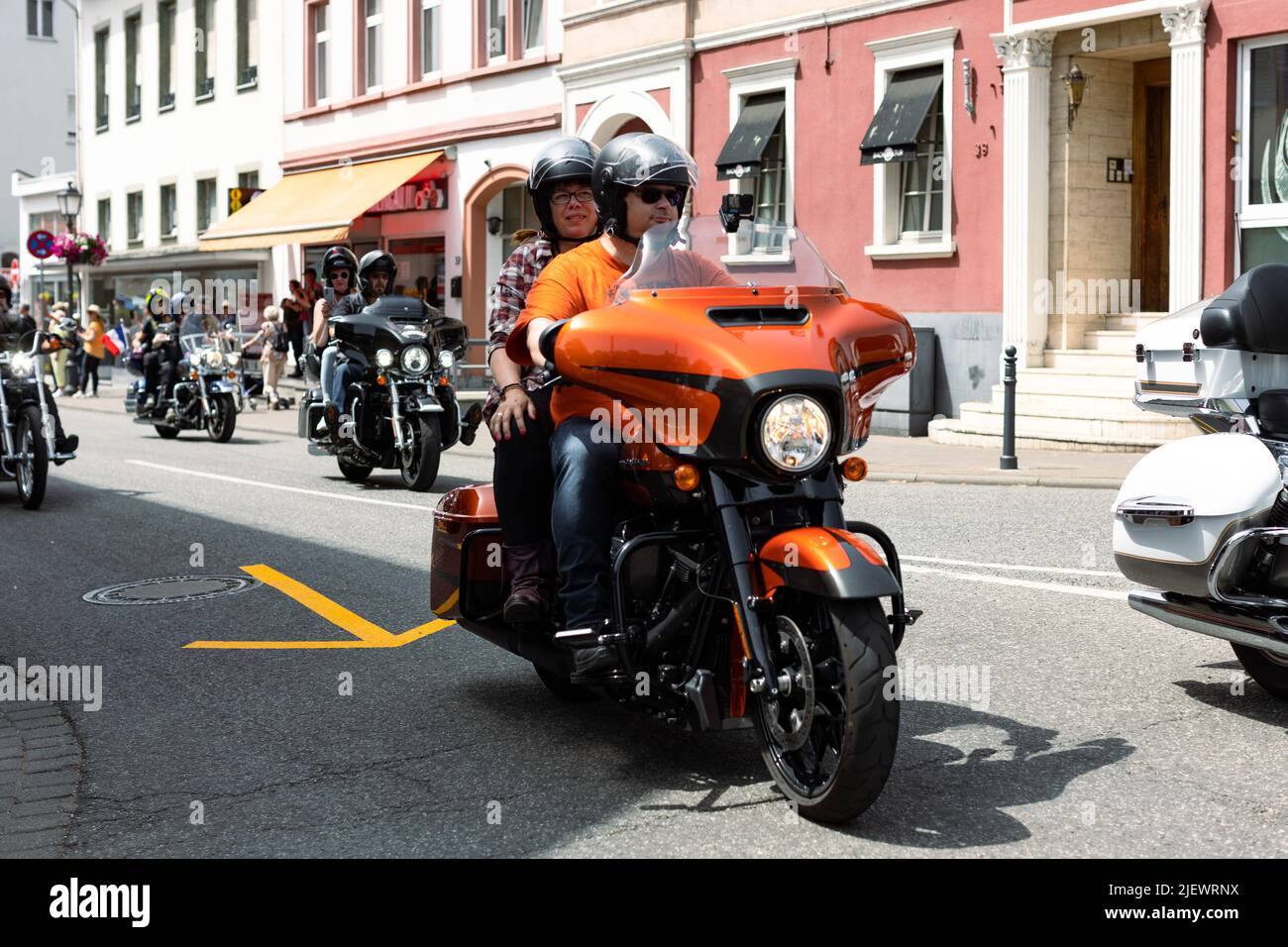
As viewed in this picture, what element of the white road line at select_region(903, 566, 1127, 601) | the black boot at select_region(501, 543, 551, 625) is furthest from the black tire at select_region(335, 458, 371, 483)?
the black boot at select_region(501, 543, 551, 625)

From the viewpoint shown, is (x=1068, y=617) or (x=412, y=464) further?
(x=412, y=464)

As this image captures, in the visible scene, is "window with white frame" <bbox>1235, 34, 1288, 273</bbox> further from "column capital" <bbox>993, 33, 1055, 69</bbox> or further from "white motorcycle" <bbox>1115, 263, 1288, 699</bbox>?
"white motorcycle" <bbox>1115, 263, 1288, 699</bbox>

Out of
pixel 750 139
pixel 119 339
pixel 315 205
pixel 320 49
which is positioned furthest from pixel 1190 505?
pixel 119 339

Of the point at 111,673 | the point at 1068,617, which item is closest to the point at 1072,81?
the point at 1068,617

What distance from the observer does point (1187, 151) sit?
56.9ft

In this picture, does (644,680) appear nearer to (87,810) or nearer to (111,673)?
(87,810)

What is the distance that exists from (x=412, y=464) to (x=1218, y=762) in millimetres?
9404

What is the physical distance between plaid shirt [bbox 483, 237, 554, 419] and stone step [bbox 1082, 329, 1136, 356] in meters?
12.9

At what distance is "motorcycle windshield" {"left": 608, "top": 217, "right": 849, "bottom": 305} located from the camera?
4.87 meters

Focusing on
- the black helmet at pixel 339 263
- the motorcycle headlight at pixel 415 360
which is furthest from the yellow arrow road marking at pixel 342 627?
the black helmet at pixel 339 263

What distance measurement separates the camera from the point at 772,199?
23.3 metres

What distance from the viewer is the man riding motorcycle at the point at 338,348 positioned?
1406 cm

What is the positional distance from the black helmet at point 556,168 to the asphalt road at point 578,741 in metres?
1.74
